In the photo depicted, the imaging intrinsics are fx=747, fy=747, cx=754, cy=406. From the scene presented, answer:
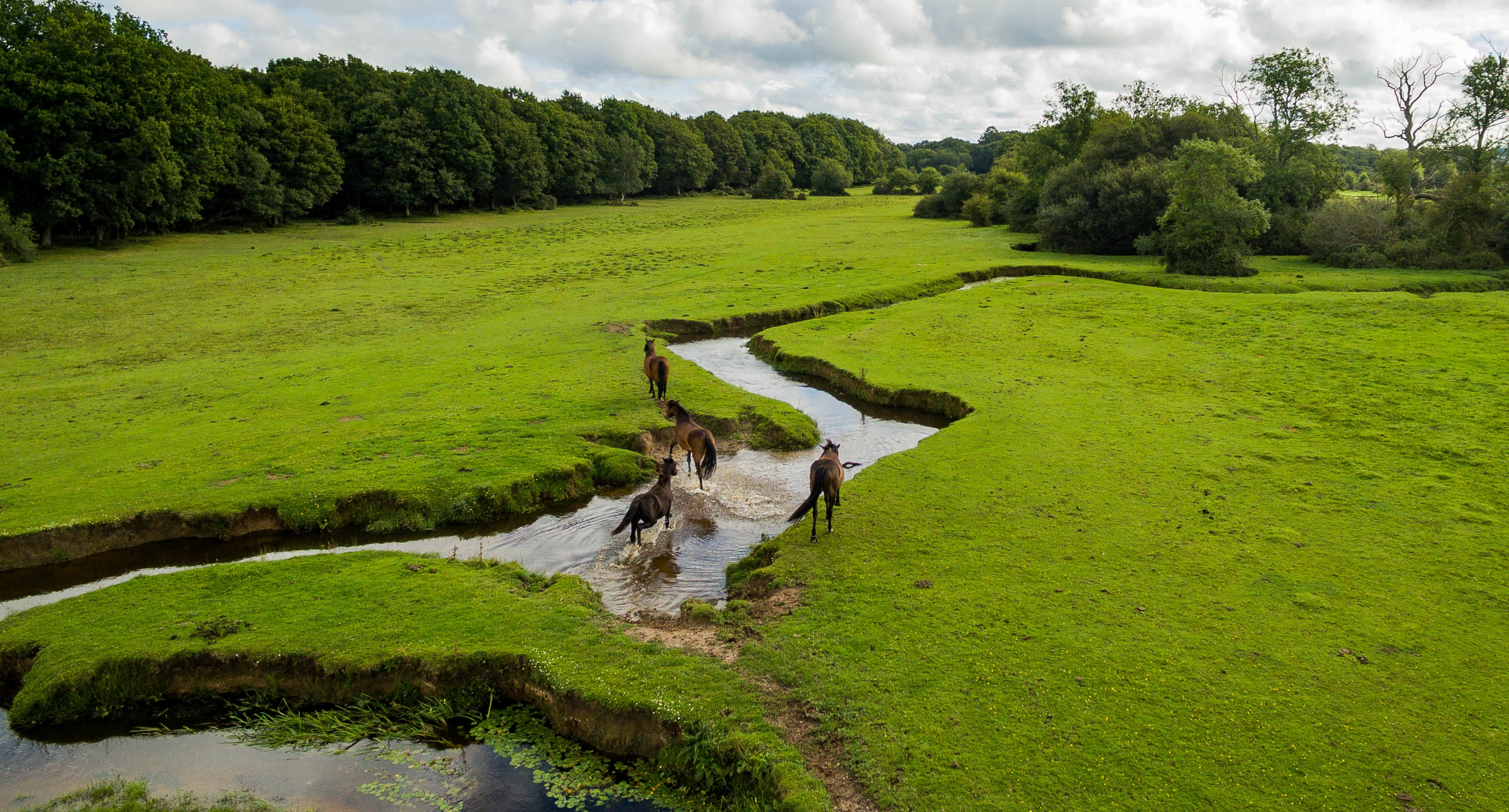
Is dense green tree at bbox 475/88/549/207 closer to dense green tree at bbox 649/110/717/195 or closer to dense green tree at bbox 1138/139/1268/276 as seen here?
dense green tree at bbox 649/110/717/195

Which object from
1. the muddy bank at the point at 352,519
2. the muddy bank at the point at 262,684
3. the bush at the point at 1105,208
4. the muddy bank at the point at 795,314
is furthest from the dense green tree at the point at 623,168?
the muddy bank at the point at 262,684

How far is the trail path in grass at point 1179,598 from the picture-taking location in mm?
7668

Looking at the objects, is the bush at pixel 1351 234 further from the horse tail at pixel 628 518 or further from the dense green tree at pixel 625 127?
the dense green tree at pixel 625 127

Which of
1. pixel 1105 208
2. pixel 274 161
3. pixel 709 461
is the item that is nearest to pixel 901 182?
pixel 1105 208

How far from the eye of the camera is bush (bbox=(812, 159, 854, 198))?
132 m

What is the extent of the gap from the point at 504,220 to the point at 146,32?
1144 inches

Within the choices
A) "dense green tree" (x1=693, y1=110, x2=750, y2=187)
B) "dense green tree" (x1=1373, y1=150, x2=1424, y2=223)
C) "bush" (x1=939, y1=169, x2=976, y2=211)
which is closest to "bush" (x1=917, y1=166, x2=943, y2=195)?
"dense green tree" (x1=693, y1=110, x2=750, y2=187)

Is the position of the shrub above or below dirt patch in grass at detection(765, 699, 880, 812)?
above

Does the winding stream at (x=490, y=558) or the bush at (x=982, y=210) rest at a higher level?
the bush at (x=982, y=210)

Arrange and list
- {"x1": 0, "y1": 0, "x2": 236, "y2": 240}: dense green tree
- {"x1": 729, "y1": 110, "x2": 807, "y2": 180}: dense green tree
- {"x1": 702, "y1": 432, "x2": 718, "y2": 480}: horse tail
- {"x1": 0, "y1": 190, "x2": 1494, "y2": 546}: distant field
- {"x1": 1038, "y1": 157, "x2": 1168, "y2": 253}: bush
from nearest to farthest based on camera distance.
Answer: {"x1": 0, "y1": 190, "x2": 1494, "y2": 546}: distant field
{"x1": 702, "y1": 432, "x2": 718, "y2": 480}: horse tail
{"x1": 0, "y1": 0, "x2": 236, "y2": 240}: dense green tree
{"x1": 1038, "y1": 157, "x2": 1168, "y2": 253}: bush
{"x1": 729, "y1": 110, "x2": 807, "y2": 180}: dense green tree

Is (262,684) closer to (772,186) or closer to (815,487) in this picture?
(815,487)

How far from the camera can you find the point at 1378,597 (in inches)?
413

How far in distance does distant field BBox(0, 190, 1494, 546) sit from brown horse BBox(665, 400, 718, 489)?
66.7 inches

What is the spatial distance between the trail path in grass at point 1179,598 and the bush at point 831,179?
116799 millimetres
